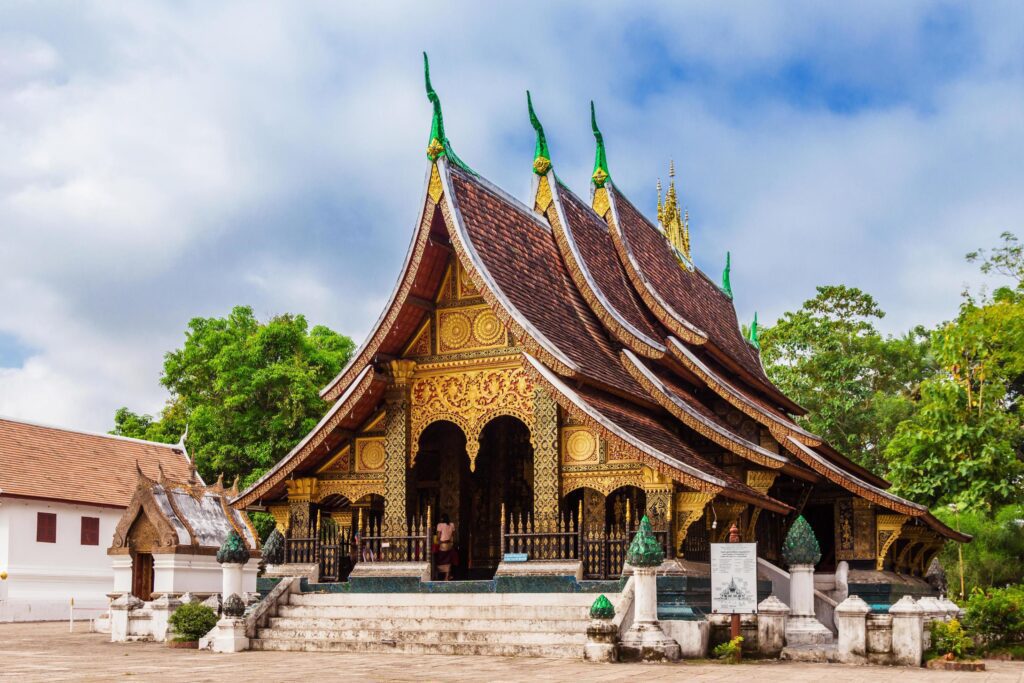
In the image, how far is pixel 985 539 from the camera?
23.2m

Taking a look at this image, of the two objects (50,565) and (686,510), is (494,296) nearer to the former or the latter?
(686,510)

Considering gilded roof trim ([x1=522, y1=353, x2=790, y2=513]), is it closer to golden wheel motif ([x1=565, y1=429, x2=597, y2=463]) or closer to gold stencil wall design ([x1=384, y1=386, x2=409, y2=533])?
golden wheel motif ([x1=565, y1=429, x2=597, y2=463])

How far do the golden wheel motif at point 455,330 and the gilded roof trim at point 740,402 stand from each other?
3.25m

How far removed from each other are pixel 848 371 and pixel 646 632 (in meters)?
27.8

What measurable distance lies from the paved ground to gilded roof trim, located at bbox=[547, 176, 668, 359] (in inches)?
204

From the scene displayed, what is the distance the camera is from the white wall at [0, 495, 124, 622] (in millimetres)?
24812

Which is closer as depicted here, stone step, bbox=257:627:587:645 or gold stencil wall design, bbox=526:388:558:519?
stone step, bbox=257:627:587:645

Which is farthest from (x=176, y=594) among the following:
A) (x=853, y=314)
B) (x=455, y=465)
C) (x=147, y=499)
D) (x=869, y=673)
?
(x=853, y=314)

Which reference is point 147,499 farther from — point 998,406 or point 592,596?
point 998,406

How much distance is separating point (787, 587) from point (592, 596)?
327 centimetres

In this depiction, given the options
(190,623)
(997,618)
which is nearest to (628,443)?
(997,618)

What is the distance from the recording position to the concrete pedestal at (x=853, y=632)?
11.6 metres

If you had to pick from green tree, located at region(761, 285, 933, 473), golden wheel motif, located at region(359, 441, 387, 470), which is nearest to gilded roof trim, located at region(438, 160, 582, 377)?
golden wheel motif, located at region(359, 441, 387, 470)

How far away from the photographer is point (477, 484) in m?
17.8
